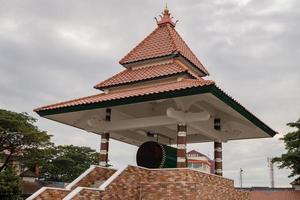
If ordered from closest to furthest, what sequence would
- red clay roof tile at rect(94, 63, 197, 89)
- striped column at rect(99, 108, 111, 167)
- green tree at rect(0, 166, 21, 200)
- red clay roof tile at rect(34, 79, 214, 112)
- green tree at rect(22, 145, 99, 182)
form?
red clay roof tile at rect(34, 79, 214, 112), red clay roof tile at rect(94, 63, 197, 89), striped column at rect(99, 108, 111, 167), green tree at rect(0, 166, 21, 200), green tree at rect(22, 145, 99, 182)

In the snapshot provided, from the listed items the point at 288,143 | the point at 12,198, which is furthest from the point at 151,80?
the point at 288,143

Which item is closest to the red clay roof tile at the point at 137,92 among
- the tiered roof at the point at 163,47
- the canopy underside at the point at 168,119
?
the canopy underside at the point at 168,119

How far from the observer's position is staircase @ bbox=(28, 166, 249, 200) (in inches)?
503

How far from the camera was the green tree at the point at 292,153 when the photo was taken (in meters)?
32.9

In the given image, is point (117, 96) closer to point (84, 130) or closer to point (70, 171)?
point (84, 130)

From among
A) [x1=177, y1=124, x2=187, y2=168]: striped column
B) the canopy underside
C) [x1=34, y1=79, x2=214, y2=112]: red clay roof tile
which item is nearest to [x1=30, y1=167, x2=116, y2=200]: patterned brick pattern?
the canopy underside

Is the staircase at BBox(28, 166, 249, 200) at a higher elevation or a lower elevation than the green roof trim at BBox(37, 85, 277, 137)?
lower

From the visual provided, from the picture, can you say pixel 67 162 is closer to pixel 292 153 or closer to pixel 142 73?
pixel 292 153

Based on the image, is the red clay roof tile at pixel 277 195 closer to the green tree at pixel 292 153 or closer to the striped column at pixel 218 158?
the green tree at pixel 292 153

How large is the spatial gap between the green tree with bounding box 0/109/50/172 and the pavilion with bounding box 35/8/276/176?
2114 centimetres

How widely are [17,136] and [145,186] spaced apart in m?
27.8

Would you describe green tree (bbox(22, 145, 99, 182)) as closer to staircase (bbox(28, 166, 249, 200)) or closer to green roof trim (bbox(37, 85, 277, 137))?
green roof trim (bbox(37, 85, 277, 137))

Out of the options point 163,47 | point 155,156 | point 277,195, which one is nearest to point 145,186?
point 155,156

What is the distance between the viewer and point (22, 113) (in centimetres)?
4075
